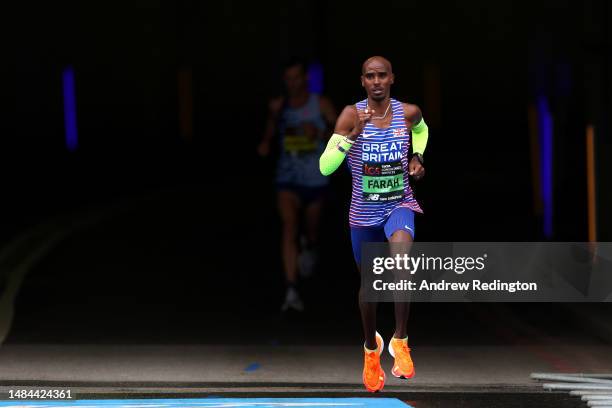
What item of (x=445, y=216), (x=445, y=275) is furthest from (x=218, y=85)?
(x=445, y=275)

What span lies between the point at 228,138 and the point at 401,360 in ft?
72.9

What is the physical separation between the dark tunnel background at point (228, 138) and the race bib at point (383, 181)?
11.3 ft

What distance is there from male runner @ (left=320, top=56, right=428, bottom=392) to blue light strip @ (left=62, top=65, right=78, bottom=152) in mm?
20657

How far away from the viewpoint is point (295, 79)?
12.1m

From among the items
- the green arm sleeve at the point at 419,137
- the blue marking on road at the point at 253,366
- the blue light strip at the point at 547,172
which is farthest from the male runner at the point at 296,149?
the blue light strip at the point at 547,172

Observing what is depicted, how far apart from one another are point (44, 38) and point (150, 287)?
70.1ft

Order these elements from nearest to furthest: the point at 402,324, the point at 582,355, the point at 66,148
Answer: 1. the point at 402,324
2. the point at 582,355
3. the point at 66,148

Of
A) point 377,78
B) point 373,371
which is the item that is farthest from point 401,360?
point 377,78

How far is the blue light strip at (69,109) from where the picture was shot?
30.5 metres

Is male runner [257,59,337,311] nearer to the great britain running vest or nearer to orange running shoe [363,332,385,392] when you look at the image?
the great britain running vest

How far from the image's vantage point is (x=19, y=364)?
34.5 feet

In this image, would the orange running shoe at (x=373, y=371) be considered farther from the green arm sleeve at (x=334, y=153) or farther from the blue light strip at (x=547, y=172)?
the blue light strip at (x=547, y=172)

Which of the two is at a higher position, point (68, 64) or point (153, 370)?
point (68, 64)

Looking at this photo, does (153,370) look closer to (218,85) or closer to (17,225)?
(17,225)
